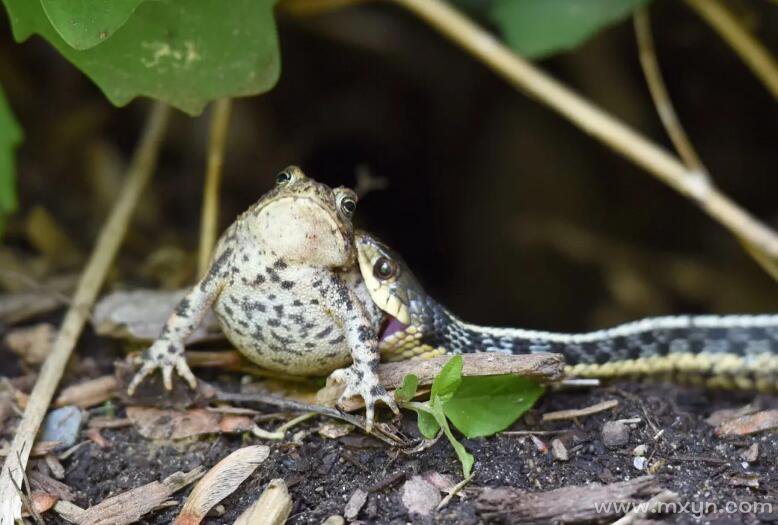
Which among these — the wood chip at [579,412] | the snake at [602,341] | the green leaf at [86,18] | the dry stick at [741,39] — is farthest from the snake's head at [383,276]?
the dry stick at [741,39]

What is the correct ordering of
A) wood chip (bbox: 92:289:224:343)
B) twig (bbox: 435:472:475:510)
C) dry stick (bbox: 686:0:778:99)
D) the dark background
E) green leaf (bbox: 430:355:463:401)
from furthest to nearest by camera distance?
1. the dark background
2. dry stick (bbox: 686:0:778:99)
3. wood chip (bbox: 92:289:224:343)
4. green leaf (bbox: 430:355:463:401)
5. twig (bbox: 435:472:475:510)

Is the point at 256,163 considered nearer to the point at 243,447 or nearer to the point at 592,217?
the point at 592,217

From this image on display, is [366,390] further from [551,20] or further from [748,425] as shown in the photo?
Result: [551,20]

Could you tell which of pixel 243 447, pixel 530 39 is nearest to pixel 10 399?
pixel 243 447

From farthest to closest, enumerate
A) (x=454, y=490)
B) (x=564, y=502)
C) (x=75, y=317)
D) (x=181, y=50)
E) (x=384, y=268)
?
(x=75, y=317) → (x=181, y=50) → (x=384, y=268) → (x=454, y=490) → (x=564, y=502)

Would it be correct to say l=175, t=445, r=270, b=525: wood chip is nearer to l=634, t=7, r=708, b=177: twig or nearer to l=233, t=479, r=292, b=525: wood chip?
l=233, t=479, r=292, b=525: wood chip

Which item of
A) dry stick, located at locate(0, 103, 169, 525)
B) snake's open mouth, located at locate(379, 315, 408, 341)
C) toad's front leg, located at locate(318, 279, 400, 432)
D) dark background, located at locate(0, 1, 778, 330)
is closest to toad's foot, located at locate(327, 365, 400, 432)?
toad's front leg, located at locate(318, 279, 400, 432)

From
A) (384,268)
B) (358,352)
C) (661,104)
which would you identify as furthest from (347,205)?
(661,104)
